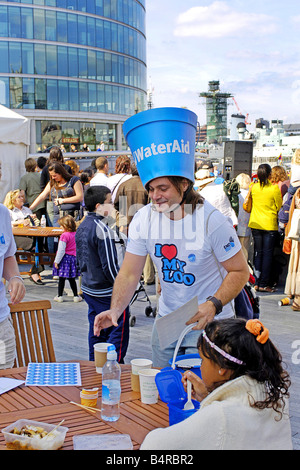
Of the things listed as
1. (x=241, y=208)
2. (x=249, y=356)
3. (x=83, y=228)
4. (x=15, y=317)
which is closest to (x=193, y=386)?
(x=249, y=356)

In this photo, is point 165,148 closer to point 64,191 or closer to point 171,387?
point 171,387

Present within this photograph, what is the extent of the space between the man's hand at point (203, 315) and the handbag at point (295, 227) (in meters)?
4.54

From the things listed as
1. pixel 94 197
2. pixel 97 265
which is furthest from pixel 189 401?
pixel 94 197

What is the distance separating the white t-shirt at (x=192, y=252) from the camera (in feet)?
9.64

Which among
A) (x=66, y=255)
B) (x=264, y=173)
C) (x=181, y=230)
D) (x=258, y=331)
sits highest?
(x=264, y=173)

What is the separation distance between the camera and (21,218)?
9.30 metres

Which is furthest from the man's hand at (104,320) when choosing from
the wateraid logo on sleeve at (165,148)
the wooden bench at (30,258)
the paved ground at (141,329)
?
Result: the wooden bench at (30,258)

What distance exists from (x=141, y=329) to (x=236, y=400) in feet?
15.8

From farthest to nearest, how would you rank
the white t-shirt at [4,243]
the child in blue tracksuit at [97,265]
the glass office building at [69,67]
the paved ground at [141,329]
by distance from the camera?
the glass office building at [69,67] → the paved ground at [141,329] → the child in blue tracksuit at [97,265] → the white t-shirt at [4,243]

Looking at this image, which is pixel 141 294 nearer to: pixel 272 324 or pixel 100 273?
pixel 272 324

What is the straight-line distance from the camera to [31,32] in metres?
57.9

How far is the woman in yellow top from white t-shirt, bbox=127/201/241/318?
548cm

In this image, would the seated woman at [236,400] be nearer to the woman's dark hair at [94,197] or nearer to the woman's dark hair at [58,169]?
the woman's dark hair at [94,197]

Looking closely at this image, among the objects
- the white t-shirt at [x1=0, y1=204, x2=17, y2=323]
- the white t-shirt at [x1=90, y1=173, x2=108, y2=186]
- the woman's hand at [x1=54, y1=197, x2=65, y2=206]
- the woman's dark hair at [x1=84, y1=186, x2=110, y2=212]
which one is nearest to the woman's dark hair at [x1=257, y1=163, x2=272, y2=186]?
the white t-shirt at [x1=90, y1=173, x2=108, y2=186]
